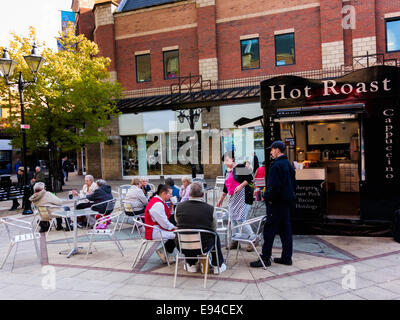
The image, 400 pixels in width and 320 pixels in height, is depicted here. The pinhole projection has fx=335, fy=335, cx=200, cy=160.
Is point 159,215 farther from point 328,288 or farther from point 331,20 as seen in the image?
point 331,20

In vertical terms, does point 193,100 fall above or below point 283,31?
below

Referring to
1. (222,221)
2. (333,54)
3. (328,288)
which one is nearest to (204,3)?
(333,54)

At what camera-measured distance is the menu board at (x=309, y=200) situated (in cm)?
670

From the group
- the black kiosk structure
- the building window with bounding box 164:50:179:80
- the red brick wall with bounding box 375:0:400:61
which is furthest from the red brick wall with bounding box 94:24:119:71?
the black kiosk structure

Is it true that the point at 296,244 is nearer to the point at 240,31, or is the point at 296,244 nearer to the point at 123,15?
the point at 240,31

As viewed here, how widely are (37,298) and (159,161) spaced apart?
53.5 ft

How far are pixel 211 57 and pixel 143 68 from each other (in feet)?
14.8

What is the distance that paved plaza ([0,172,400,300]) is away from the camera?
13.2 feet

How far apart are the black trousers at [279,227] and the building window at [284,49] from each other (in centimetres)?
1404

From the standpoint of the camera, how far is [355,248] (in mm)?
5742

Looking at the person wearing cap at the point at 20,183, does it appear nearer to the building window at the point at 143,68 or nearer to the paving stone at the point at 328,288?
the building window at the point at 143,68

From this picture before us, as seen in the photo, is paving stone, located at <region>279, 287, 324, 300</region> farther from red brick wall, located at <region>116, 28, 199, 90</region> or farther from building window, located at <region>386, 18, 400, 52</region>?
red brick wall, located at <region>116, 28, 199, 90</region>

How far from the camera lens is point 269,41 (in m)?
17.5

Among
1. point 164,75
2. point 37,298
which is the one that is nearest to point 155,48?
point 164,75
